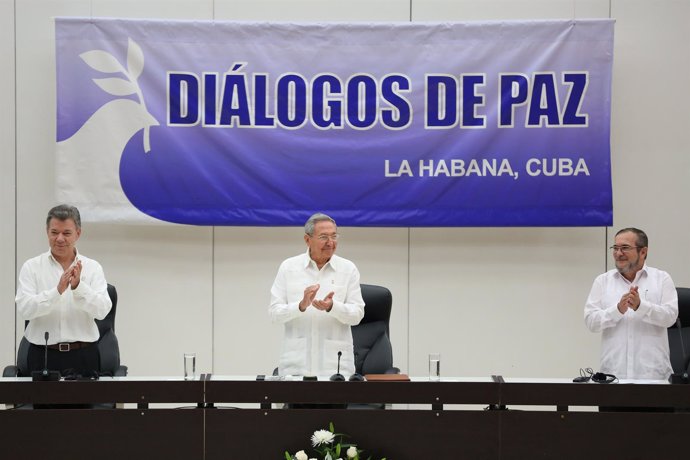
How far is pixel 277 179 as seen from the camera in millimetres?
5484

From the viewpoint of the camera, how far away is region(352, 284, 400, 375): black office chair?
452 centimetres

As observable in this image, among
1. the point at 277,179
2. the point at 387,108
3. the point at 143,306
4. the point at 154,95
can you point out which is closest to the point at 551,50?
the point at 387,108

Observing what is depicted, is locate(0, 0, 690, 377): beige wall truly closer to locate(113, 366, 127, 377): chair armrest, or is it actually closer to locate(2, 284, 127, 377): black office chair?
locate(2, 284, 127, 377): black office chair

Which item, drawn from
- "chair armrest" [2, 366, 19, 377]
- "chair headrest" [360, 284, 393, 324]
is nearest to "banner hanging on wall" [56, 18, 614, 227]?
"chair headrest" [360, 284, 393, 324]

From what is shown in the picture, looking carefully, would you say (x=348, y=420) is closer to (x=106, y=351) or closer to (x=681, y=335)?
(x=106, y=351)

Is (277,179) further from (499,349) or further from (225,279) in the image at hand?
(499,349)

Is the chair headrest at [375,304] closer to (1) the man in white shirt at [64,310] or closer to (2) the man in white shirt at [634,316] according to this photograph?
(2) the man in white shirt at [634,316]

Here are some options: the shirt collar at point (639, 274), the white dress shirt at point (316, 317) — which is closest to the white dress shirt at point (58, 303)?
the white dress shirt at point (316, 317)

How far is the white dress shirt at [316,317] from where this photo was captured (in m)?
4.20

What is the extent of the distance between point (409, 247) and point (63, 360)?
8.07ft

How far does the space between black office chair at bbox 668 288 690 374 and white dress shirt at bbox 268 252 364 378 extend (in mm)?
1696

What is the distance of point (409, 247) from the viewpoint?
18.7 feet

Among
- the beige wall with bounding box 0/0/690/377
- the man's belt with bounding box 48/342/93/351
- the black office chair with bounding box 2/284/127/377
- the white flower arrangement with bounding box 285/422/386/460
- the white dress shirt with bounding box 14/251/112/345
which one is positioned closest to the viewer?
the white flower arrangement with bounding box 285/422/386/460

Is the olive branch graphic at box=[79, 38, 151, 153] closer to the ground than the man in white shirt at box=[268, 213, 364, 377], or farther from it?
farther from it
